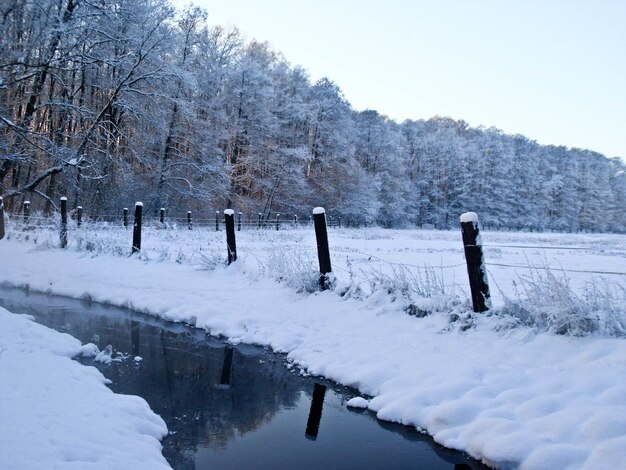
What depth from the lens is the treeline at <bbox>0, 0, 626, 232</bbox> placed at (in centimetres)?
1656

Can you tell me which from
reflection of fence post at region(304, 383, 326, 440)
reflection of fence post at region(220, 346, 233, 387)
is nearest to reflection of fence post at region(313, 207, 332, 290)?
reflection of fence post at region(220, 346, 233, 387)

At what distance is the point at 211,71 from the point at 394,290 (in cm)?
3092

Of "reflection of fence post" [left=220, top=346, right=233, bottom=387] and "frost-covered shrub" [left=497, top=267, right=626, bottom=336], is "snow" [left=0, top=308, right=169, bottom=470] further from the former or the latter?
"frost-covered shrub" [left=497, top=267, right=626, bottom=336]

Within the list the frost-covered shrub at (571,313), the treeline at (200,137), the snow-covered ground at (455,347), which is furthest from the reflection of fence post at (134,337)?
the treeline at (200,137)

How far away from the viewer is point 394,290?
6098mm

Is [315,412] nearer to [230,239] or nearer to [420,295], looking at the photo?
[420,295]

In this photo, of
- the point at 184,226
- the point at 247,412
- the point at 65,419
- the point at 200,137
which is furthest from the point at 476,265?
the point at 200,137

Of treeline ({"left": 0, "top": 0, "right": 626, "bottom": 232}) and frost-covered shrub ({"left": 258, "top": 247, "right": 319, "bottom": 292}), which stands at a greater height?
treeline ({"left": 0, "top": 0, "right": 626, "bottom": 232})

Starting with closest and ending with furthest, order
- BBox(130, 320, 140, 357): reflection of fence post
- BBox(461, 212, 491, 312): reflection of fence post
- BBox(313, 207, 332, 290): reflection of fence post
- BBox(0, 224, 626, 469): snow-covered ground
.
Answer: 1. BBox(0, 224, 626, 469): snow-covered ground
2. BBox(461, 212, 491, 312): reflection of fence post
3. BBox(130, 320, 140, 357): reflection of fence post
4. BBox(313, 207, 332, 290): reflection of fence post

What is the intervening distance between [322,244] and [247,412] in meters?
3.38

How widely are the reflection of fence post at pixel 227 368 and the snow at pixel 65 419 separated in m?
1.02

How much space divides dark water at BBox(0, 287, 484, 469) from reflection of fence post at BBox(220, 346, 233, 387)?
1cm

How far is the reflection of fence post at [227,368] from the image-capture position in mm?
4688

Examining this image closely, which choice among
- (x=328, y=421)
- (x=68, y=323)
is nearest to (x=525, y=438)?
(x=328, y=421)
